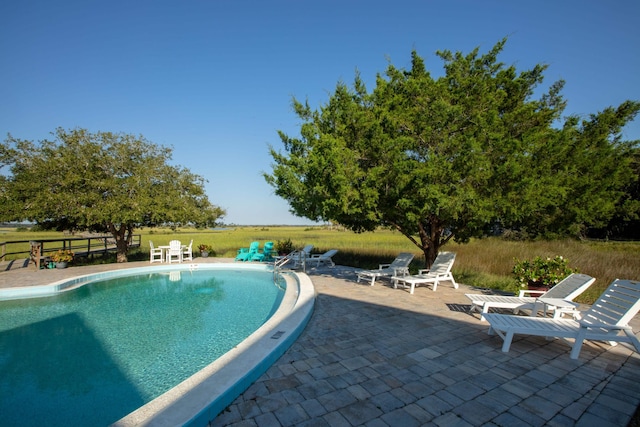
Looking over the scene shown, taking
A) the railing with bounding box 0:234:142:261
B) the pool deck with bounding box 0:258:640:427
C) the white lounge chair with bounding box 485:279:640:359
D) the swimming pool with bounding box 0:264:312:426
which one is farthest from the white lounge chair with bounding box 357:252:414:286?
the railing with bounding box 0:234:142:261

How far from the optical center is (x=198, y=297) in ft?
30.8

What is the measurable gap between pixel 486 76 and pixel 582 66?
342 cm

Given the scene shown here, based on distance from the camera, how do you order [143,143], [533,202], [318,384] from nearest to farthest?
1. [318,384]
2. [533,202]
3. [143,143]

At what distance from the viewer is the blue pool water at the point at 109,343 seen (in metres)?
3.79

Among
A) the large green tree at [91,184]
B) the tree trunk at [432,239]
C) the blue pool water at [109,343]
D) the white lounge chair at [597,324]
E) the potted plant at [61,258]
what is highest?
the large green tree at [91,184]

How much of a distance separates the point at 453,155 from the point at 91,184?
14.6 m

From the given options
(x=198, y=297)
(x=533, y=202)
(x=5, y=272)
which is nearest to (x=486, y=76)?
(x=533, y=202)

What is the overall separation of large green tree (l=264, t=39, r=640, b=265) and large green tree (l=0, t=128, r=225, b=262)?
26.5ft

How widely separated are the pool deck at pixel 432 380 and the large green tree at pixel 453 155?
10.2 ft

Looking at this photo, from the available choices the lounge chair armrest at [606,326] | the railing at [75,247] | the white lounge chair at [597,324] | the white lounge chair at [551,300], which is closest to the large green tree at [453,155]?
the white lounge chair at [551,300]

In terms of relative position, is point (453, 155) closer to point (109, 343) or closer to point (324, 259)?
point (324, 259)

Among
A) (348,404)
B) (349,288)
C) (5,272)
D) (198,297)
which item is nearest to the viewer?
(348,404)

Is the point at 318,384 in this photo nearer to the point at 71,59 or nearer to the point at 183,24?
the point at 183,24

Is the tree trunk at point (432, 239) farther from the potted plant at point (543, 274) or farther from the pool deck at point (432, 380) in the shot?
the pool deck at point (432, 380)
